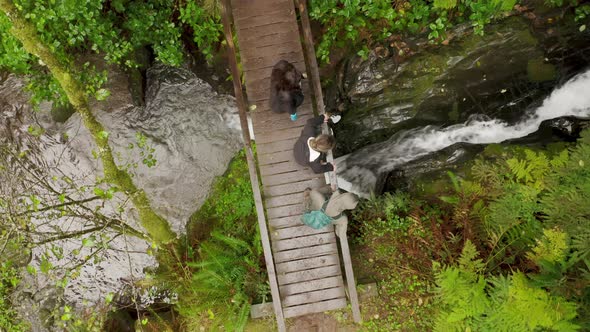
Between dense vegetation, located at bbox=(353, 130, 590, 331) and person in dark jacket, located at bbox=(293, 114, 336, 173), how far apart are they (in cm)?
191

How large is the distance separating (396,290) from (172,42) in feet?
21.6

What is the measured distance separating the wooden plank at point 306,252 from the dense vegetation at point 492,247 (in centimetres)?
80

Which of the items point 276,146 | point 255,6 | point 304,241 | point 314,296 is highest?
point 255,6

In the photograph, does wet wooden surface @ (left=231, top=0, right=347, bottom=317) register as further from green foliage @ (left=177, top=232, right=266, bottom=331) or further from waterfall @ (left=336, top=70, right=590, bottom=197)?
waterfall @ (left=336, top=70, right=590, bottom=197)

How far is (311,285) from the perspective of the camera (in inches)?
291

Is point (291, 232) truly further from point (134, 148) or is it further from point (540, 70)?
point (540, 70)

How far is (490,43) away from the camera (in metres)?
8.22

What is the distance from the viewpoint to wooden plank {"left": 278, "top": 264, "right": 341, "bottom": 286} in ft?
24.3

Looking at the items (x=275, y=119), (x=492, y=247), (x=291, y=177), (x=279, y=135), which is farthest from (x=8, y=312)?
(x=492, y=247)

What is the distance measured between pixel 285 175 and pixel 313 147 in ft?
4.40

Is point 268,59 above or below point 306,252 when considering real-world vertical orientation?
above

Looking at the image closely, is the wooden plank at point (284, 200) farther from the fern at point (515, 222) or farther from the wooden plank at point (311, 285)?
the fern at point (515, 222)

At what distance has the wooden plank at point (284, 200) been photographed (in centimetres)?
744

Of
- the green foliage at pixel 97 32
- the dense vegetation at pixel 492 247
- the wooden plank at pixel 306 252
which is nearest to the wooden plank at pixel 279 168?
the wooden plank at pixel 306 252
